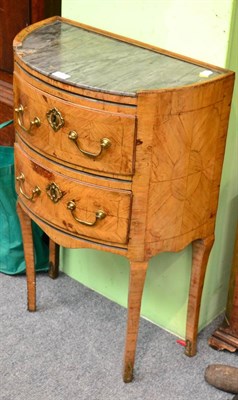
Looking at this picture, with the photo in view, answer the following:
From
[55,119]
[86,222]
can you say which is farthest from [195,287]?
[55,119]

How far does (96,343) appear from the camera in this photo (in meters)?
2.21

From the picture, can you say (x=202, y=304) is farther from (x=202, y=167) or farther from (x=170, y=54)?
(x=170, y=54)

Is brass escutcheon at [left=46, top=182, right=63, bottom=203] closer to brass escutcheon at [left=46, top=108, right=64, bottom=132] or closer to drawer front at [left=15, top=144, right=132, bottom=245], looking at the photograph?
drawer front at [left=15, top=144, right=132, bottom=245]

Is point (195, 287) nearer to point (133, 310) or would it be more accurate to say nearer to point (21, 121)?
point (133, 310)

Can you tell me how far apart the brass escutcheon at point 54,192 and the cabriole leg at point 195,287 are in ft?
1.35

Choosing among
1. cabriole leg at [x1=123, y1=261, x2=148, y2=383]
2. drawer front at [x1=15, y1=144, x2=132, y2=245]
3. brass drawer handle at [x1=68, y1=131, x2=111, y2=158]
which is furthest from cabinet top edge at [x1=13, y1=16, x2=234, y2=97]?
cabriole leg at [x1=123, y1=261, x2=148, y2=383]

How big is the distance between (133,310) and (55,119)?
54 centimetres

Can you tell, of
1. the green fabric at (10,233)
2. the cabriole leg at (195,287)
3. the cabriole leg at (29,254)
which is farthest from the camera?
the green fabric at (10,233)

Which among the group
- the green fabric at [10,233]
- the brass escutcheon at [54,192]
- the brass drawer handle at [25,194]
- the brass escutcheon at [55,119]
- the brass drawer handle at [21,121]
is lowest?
the green fabric at [10,233]

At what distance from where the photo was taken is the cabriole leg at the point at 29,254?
2176 millimetres

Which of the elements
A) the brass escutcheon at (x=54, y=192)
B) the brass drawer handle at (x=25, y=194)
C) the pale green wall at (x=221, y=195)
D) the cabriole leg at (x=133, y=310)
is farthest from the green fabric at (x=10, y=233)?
the cabriole leg at (x=133, y=310)

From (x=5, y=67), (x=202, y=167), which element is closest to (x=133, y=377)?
(x=202, y=167)

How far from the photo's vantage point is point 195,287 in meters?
2.10

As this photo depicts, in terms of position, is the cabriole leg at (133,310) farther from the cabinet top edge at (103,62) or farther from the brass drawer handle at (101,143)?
the cabinet top edge at (103,62)
